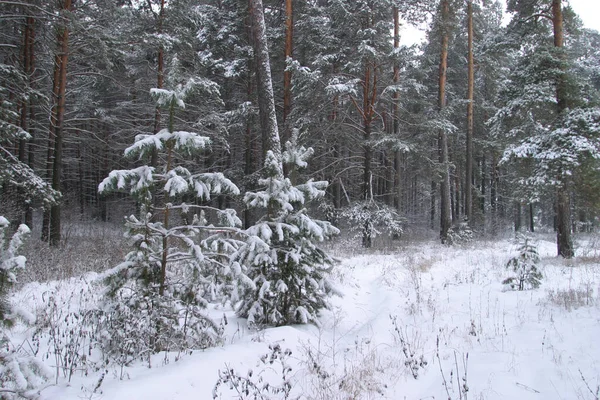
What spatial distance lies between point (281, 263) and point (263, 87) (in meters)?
4.87

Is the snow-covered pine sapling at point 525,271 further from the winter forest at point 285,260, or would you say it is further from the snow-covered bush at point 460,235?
the snow-covered bush at point 460,235

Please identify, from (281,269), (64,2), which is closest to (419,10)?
(64,2)

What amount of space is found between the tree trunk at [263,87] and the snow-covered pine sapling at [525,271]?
5505 millimetres

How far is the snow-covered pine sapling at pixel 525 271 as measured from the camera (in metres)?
6.29

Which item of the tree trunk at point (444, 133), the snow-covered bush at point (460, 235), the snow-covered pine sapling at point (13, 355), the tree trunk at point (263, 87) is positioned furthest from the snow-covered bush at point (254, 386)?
the tree trunk at point (444, 133)

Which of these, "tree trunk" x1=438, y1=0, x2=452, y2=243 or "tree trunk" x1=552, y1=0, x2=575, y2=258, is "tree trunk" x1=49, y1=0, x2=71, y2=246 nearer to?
"tree trunk" x1=438, y1=0, x2=452, y2=243

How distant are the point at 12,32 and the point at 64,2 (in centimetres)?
356

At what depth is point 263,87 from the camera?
8.09 metres

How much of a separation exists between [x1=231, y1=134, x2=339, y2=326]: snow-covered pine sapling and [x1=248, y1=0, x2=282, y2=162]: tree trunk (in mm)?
3141

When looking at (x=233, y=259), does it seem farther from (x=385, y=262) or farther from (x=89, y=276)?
(x=385, y=262)

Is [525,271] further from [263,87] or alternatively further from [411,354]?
[263,87]

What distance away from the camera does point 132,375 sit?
10.5 ft

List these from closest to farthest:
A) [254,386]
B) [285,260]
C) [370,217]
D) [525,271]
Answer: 1. [254,386]
2. [285,260]
3. [525,271]
4. [370,217]

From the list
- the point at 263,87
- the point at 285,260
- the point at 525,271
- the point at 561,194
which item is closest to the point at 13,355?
the point at 285,260
